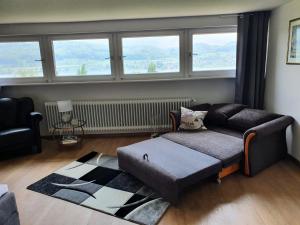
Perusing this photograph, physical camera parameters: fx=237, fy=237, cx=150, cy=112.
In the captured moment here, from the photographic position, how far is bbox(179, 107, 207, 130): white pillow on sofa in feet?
11.0

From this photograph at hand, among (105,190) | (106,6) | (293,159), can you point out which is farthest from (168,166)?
(106,6)

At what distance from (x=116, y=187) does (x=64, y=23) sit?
277cm

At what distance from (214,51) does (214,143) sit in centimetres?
174

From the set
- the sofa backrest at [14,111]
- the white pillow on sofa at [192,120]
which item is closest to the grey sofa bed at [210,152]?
the white pillow on sofa at [192,120]

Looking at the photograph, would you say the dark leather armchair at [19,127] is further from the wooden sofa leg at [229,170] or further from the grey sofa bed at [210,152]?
the wooden sofa leg at [229,170]

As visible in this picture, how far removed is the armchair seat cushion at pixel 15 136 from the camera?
10.8 ft

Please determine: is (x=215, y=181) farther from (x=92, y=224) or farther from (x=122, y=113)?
(x=122, y=113)

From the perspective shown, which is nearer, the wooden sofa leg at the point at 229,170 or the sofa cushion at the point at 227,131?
the wooden sofa leg at the point at 229,170

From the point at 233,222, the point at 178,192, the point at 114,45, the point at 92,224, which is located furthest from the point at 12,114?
the point at 233,222

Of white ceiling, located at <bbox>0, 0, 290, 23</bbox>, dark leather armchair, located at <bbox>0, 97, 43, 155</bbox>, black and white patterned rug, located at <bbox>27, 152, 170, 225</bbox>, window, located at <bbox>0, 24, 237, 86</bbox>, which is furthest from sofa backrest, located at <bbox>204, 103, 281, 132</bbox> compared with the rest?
dark leather armchair, located at <bbox>0, 97, 43, 155</bbox>

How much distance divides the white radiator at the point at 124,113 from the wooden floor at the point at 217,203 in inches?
48.2

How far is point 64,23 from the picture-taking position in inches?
151

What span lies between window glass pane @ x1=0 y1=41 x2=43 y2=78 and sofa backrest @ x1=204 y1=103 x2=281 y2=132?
2967mm

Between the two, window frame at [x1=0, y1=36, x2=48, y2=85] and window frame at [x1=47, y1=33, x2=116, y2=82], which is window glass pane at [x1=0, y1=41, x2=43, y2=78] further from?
window frame at [x1=47, y1=33, x2=116, y2=82]
